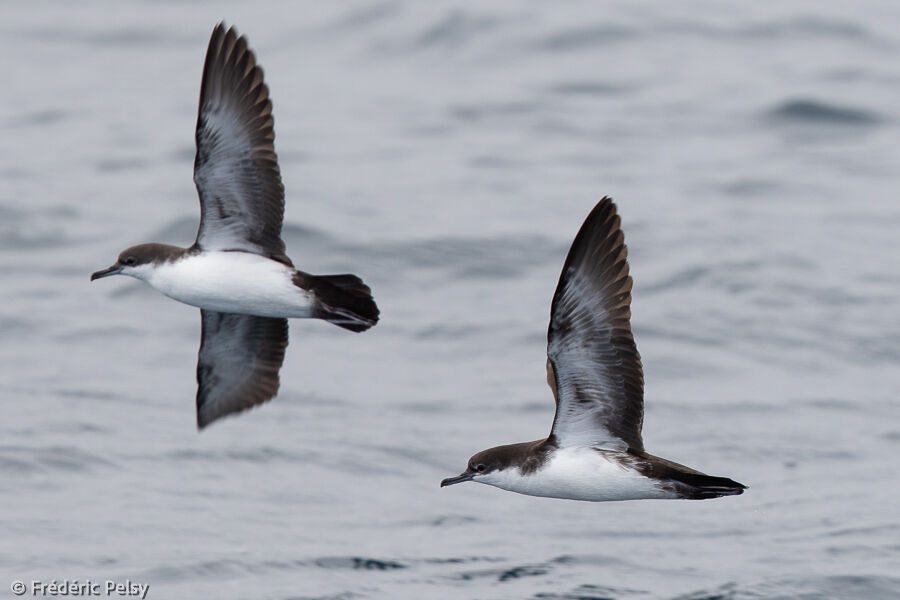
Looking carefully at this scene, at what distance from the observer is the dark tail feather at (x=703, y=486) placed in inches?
323

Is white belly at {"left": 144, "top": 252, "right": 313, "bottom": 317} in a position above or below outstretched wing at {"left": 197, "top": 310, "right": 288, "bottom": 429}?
above

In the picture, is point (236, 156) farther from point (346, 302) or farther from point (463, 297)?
point (463, 297)

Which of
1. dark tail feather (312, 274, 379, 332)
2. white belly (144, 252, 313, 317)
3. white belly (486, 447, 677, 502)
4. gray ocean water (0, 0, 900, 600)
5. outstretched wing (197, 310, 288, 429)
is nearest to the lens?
white belly (486, 447, 677, 502)

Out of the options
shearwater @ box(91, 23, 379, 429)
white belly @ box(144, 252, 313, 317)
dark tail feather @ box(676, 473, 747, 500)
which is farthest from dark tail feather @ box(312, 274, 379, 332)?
dark tail feather @ box(676, 473, 747, 500)

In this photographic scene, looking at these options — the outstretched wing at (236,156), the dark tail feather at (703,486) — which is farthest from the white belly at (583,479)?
the outstretched wing at (236,156)

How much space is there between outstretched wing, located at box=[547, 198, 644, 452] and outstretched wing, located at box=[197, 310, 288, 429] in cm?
268

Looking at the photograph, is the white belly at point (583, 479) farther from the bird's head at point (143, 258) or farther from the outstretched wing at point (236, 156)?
the bird's head at point (143, 258)

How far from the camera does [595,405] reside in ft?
28.5

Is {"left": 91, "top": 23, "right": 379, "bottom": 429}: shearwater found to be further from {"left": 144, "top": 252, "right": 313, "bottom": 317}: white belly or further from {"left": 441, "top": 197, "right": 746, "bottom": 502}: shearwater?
{"left": 441, "top": 197, "right": 746, "bottom": 502}: shearwater

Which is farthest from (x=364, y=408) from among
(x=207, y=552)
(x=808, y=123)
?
(x=808, y=123)

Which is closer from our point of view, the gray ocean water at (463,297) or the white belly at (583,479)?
the white belly at (583,479)

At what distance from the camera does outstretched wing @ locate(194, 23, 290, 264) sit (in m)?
9.50

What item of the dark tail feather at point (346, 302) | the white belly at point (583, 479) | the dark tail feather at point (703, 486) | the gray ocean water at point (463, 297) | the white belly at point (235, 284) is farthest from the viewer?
the gray ocean water at point (463, 297)

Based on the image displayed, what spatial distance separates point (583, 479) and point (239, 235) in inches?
103
